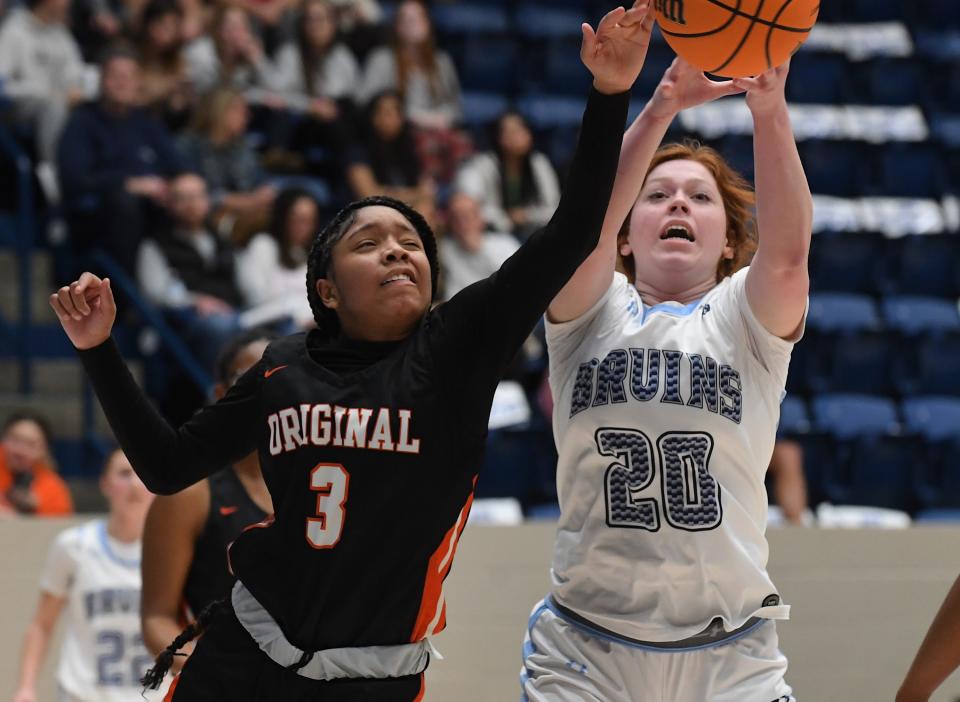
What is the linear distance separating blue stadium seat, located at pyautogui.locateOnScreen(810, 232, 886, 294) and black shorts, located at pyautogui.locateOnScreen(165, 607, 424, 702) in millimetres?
6693

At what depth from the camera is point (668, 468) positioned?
8.96 feet

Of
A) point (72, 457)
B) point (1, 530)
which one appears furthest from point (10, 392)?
point (1, 530)

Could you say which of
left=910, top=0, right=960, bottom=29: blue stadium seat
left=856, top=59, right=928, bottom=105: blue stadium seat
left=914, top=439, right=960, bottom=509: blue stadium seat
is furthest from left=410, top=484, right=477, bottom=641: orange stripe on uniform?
left=910, top=0, right=960, bottom=29: blue stadium seat

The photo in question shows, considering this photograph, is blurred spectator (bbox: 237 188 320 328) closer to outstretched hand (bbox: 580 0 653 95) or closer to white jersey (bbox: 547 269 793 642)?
white jersey (bbox: 547 269 793 642)

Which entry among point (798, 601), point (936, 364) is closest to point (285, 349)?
point (798, 601)

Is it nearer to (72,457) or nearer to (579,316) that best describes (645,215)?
(579,316)

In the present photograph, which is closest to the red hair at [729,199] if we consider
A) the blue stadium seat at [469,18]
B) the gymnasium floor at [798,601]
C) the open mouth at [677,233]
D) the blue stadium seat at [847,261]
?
the open mouth at [677,233]

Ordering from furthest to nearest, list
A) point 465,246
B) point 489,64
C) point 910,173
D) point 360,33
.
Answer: point 489,64 < point 910,173 < point 360,33 < point 465,246

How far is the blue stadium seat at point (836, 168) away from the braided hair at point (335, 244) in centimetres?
729

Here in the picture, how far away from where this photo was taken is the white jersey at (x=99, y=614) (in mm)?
4285

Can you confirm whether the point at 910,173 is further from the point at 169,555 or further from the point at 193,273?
the point at 169,555

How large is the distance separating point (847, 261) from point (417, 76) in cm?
301

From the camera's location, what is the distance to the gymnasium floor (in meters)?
4.79

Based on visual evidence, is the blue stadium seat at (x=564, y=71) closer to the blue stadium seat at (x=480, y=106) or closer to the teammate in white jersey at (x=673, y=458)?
the blue stadium seat at (x=480, y=106)
